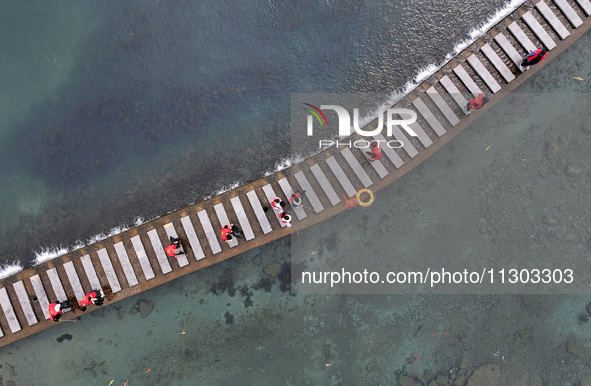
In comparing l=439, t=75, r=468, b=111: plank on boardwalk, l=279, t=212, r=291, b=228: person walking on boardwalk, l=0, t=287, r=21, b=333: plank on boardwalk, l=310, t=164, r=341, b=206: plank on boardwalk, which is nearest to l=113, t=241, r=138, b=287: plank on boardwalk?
l=0, t=287, r=21, b=333: plank on boardwalk

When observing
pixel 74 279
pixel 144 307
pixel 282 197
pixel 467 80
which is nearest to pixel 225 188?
pixel 282 197

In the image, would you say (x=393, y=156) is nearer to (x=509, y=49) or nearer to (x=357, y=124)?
(x=357, y=124)

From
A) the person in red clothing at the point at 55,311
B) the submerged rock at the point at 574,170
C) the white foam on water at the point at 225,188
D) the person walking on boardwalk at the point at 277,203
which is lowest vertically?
the submerged rock at the point at 574,170

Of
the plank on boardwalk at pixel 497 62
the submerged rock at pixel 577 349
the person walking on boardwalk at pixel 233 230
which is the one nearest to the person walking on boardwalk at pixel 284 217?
the person walking on boardwalk at pixel 233 230

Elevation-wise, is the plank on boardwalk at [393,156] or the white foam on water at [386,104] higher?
the white foam on water at [386,104]

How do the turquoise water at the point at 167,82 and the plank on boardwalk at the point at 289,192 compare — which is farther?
the turquoise water at the point at 167,82

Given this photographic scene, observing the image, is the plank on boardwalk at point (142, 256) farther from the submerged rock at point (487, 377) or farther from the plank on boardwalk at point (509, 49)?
the plank on boardwalk at point (509, 49)

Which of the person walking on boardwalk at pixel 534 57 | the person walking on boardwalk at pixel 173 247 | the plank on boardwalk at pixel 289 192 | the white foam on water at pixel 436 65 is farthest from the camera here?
the white foam on water at pixel 436 65
